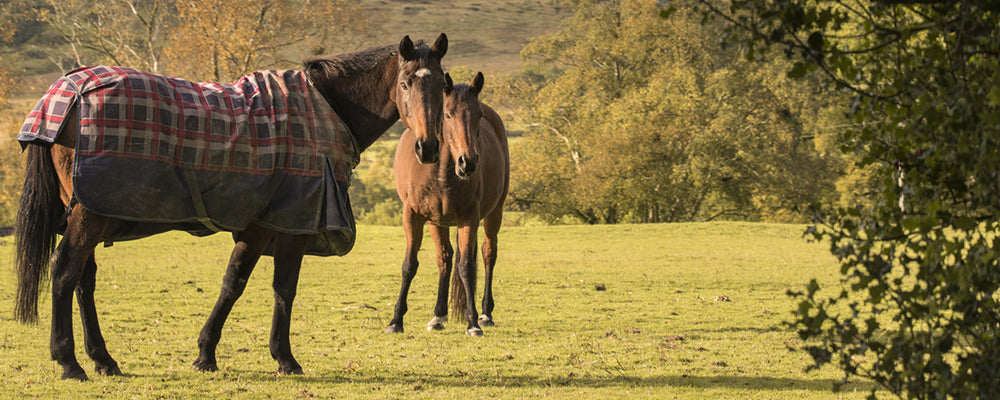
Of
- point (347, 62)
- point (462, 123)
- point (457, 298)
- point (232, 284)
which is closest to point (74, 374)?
point (232, 284)

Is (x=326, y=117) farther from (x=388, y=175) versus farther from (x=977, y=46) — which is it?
(x=388, y=175)

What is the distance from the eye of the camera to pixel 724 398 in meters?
5.46

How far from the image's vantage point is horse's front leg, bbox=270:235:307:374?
19.1 ft

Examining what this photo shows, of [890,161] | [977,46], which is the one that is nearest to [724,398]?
[890,161]

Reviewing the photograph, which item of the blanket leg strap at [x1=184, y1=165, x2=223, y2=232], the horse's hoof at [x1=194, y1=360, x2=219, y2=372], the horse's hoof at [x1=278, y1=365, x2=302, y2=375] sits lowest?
the horse's hoof at [x1=278, y1=365, x2=302, y2=375]

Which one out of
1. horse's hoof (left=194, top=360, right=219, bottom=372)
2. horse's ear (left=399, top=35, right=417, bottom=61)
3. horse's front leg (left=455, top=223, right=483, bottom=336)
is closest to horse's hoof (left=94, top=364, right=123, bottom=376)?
horse's hoof (left=194, top=360, right=219, bottom=372)

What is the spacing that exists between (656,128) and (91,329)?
30.2 m

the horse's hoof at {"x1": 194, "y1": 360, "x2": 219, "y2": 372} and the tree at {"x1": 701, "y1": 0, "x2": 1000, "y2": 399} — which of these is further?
the horse's hoof at {"x1": 194, "y1": 360, "x2": 219, "y2": 372}

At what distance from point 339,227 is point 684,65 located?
34.5 m

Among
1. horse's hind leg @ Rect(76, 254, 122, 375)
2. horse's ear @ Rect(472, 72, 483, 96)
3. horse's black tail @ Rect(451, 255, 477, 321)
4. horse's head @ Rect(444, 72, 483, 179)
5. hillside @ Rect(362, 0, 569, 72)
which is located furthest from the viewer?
hillside @ Rect(362, 0, 569, 72)

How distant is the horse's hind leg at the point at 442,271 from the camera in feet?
28.2

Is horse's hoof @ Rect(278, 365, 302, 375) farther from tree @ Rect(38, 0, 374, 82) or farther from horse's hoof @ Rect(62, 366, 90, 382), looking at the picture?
tree @ Rect(38, 0, 374, 82)

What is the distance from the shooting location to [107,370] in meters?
5.64

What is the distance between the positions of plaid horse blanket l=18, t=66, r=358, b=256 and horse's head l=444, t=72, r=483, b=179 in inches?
55.8
